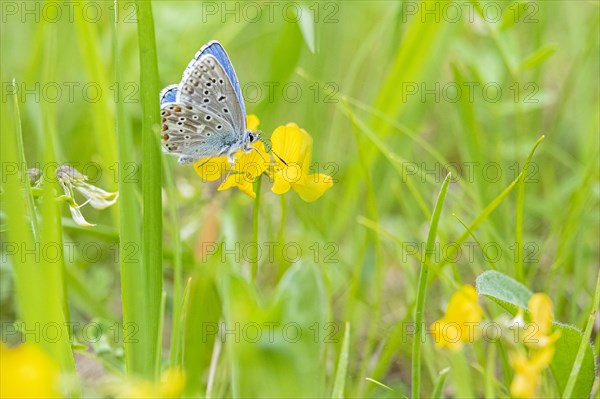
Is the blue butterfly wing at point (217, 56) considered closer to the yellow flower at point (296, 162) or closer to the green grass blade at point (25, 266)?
the yellow flower at point (296, 162)

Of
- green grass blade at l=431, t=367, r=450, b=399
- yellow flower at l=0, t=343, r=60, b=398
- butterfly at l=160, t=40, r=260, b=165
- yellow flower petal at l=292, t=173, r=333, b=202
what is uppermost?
butterfly at l=160, t=40, r=260, b=165

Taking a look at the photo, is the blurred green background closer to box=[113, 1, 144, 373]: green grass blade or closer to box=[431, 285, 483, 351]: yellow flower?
box=[113, 1, 144, 373]: green grass blade

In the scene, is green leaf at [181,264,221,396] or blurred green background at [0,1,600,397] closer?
green leaf at [181,264,221,396]

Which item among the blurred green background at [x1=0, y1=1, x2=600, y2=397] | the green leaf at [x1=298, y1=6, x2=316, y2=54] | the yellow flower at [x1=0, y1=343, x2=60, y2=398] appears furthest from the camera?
the green leaf at [x1=298, y1=6, x2=316, y2=54]

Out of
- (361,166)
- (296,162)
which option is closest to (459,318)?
(296,162)

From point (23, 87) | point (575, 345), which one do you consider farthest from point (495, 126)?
point (23, 87)

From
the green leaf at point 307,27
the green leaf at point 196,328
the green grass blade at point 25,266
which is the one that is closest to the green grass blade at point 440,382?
the green leaf at point 196,328

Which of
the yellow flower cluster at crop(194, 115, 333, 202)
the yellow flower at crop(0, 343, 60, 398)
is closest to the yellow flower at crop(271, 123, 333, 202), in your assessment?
the yellow flower cluster at crop(194, 115, 333, 202)

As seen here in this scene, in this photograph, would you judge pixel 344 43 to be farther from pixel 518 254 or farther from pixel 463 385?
pixel 463 385
